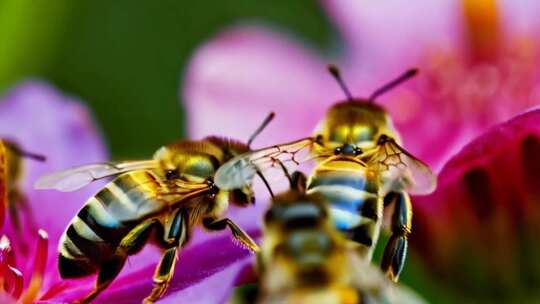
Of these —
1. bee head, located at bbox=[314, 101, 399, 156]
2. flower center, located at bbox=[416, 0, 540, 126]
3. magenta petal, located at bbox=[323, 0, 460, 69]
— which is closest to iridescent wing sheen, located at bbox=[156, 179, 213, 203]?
bee head, located at bbox=[314, 101, 399, 156]

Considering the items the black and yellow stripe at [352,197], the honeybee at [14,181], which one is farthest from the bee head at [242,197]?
the honeybee at [14,181]

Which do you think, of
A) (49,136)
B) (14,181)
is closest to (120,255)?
(14,181)

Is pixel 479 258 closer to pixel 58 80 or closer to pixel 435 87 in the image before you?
pixel 435 87

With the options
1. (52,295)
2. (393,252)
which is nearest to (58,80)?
(52,295)

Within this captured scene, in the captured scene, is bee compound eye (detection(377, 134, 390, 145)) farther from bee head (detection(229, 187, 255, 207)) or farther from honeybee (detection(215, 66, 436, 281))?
bee head (detection(229, 187, 255, 207))

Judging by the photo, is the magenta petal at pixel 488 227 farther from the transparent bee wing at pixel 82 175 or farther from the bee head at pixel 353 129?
the transparent bee wing at pixel 82 175

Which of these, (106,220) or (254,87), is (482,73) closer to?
(254,87)
